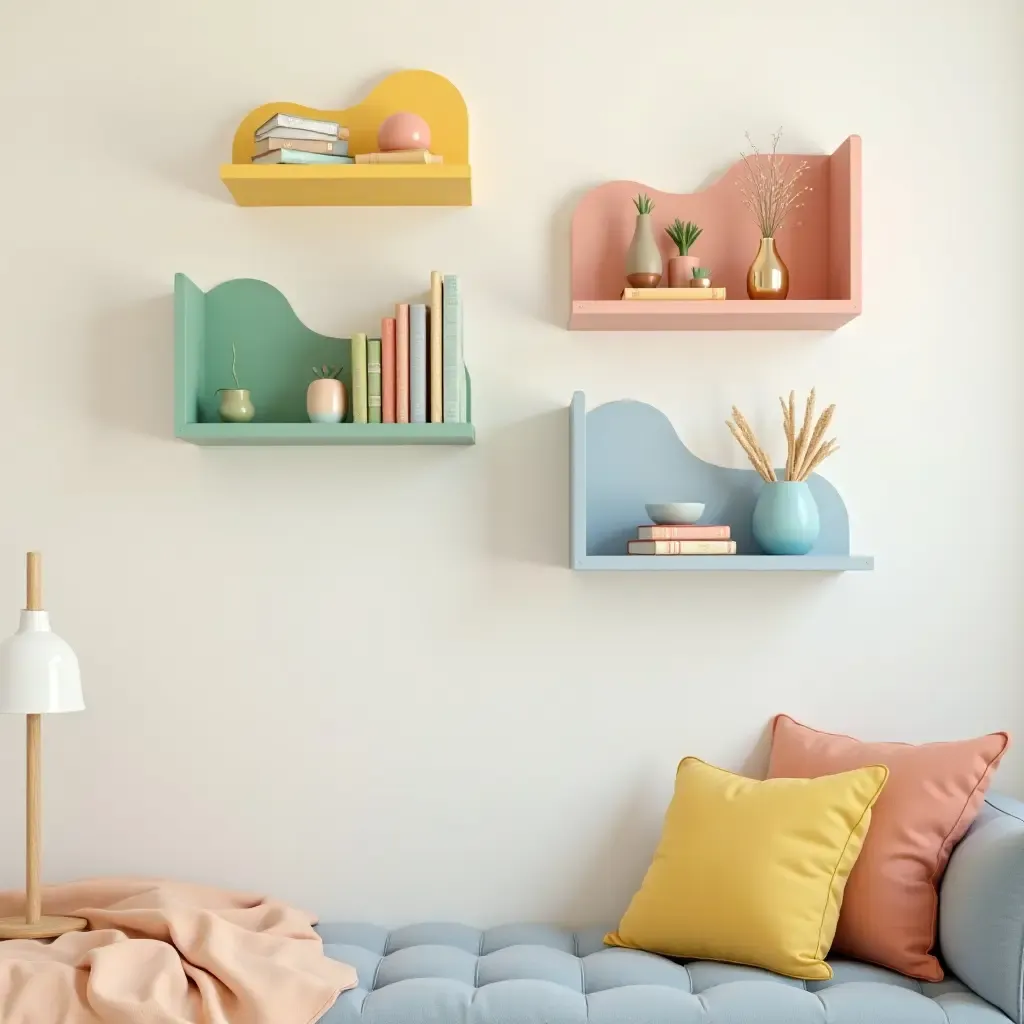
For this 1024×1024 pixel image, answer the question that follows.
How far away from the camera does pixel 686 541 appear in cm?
231

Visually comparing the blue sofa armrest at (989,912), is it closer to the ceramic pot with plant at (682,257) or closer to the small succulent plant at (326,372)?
the ceramic pot with plant at (682,257)

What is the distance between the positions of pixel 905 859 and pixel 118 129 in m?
2.16

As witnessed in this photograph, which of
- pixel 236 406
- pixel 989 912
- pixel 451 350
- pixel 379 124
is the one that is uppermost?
pixel 379 124

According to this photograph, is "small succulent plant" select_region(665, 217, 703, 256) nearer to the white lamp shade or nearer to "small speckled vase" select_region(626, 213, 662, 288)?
"small speckled vase" select_region(626, 213, 662, 288)

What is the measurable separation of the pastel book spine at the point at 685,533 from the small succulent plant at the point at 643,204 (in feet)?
2.18

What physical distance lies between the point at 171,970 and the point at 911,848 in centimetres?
130

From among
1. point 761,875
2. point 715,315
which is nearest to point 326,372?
point 715,315

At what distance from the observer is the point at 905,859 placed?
6.92 feet

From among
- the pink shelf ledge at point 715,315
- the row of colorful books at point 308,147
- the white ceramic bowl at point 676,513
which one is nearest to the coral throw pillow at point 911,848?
the white ceramic bowl at point 676,513

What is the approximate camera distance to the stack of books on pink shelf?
2297 mm

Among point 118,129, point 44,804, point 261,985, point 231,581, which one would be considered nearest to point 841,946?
point 261,985

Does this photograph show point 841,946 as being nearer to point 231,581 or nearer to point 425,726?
point 425,726

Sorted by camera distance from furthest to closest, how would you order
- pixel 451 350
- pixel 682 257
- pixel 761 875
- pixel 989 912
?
pixel 682 257 < pixel 451 350 < pixel 761 875 < pixel 989 912

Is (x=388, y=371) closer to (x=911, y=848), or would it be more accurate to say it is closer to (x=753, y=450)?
(x=753, y=450)
